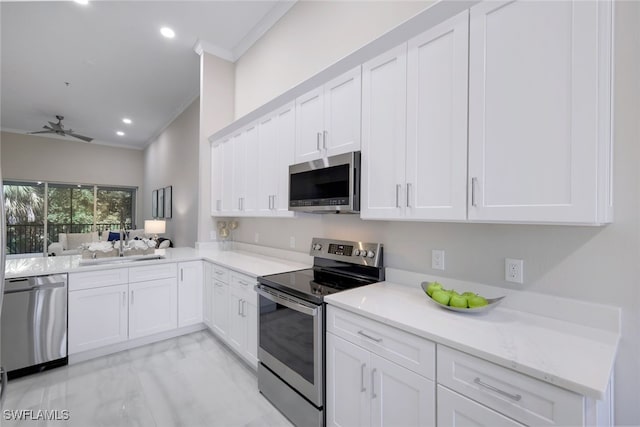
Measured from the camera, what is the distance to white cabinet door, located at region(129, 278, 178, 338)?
9.53 feet

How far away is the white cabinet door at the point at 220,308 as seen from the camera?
2797 mm

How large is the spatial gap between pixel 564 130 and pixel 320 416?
1892 millimetres

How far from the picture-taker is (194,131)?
5.11m

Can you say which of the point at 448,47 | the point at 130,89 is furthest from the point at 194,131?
the point at 448,47

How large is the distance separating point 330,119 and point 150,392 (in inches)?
101

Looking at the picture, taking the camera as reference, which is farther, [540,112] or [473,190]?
[473,190]

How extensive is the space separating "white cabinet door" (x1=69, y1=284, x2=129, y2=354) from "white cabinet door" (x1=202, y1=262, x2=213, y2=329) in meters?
0.75

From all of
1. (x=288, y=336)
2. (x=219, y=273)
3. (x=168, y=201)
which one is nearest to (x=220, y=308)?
(x=219, y=273)

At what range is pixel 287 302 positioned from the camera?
1.85 meters

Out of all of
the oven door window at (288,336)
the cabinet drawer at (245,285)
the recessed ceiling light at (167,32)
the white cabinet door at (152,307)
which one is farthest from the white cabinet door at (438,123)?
the recessed ceiling light at (167,32)

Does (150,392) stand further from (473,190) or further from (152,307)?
(473,190)

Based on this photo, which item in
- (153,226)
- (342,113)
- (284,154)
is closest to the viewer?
(342,113)

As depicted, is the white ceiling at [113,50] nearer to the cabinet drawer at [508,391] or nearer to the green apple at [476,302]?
the green apple at [476,302]

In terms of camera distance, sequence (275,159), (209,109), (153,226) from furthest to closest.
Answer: (153,226) < (209,109) < (275,159)
